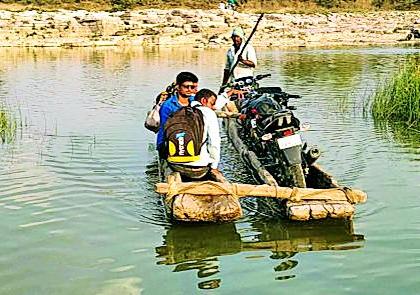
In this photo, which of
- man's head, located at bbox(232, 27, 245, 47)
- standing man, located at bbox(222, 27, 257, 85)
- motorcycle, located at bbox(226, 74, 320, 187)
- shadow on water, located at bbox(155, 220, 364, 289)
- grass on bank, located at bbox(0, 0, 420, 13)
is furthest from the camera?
grass on bank, located at bbox(0, 0, 420, 13)

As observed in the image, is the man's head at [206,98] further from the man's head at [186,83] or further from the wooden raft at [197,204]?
the wooden raft at [197,204]

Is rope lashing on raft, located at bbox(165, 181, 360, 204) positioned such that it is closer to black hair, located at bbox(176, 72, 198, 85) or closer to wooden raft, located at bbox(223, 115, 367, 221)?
wooden raft, located at bbox(223, 115, 367, 221)

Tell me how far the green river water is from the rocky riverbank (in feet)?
93.6

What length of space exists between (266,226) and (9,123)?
7284 mm

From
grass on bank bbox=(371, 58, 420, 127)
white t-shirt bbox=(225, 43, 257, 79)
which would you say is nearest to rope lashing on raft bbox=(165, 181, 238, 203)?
white t-shirt bbox=(225, 43, 257, 79)

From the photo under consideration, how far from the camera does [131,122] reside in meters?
15.0

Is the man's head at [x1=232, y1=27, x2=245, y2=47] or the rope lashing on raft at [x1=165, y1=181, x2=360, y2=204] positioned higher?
the man's head at [x1=232, y1=27, x2=245, y2=47]

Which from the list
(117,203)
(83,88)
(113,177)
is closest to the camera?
(117,203)

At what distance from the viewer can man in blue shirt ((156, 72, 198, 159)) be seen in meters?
8.34

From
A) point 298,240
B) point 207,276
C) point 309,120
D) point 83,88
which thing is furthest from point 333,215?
point 83,88

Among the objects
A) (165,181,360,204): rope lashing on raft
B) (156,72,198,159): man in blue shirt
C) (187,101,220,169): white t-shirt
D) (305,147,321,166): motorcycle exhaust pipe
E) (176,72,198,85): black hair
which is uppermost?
(176,72,198,85): black hair

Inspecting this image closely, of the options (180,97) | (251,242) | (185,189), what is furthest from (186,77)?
(251,242)

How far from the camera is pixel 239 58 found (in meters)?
12.6

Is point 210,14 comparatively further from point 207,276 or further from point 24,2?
point 207,276
